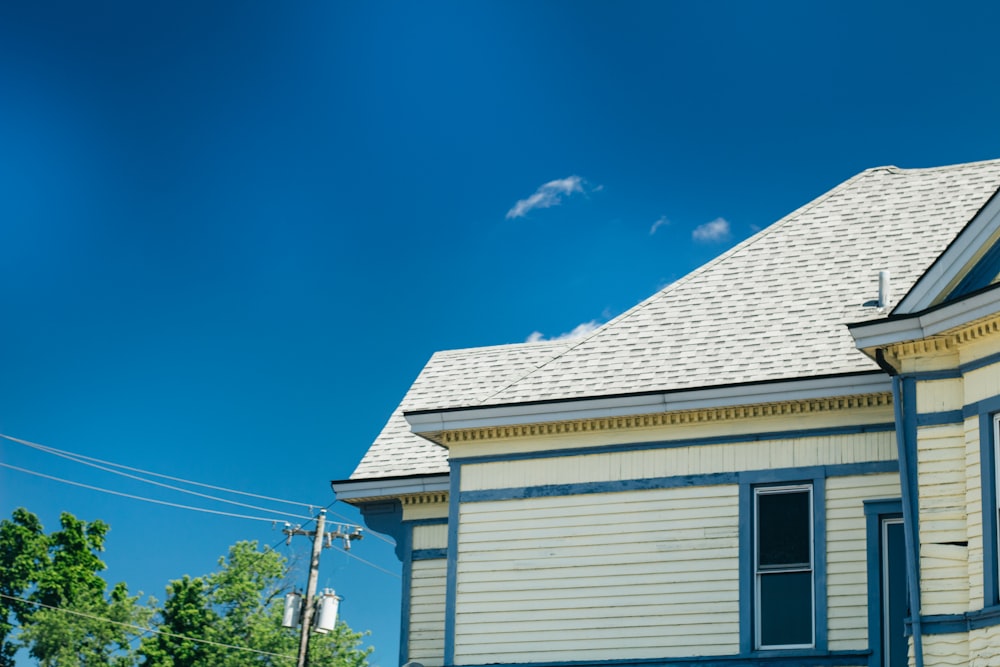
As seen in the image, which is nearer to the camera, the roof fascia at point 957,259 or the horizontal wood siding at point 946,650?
the horizontal wood siding at point 946,650

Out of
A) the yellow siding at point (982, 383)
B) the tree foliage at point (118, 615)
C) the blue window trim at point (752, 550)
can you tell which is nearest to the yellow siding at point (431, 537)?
the blue window trim at point (752, 550)

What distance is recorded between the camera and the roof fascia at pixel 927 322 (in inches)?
579

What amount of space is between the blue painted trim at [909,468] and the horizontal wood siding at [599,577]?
2722 mm

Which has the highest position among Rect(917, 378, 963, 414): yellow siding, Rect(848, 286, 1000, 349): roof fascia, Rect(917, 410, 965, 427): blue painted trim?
Rect(848, 286, 1000, 349): roof fascia

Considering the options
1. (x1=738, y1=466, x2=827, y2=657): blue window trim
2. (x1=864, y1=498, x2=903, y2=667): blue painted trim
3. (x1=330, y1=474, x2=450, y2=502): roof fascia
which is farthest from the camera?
(x1=330, y1=474, x2=450, y2=502): roof fascia

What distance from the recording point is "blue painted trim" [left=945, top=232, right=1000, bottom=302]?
50.3 ft

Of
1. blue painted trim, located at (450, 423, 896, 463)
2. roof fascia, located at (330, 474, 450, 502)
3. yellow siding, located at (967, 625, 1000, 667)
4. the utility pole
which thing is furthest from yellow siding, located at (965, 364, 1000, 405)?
the utility pole

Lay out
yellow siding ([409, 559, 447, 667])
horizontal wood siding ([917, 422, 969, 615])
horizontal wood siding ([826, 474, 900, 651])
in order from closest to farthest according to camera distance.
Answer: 1. horizontal wood siding ([917, 422, 969, 615])
2. horizontal wood siding ([826, 474, 900, 651])
3. yellow siding ([409, 559, 447, 667])

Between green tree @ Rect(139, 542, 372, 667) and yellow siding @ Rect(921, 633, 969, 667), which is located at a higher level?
green tree @ Rect(139, 542, 372, 667)

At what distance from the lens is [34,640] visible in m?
56.8

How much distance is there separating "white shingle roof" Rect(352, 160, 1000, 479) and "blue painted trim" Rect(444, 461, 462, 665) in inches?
41.2

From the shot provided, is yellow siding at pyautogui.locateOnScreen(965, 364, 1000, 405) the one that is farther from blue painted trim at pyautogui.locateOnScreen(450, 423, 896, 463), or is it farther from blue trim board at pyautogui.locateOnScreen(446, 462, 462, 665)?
blue trim board at pyautogui.locateOnScreen(446, 462, 462, 665)

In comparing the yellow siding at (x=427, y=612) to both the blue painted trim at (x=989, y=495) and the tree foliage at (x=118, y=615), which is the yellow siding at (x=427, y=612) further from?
Answer: the tree foliage at (x=118, y=615)

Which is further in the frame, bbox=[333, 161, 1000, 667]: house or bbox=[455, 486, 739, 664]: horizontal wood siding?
bbox=[455, 486, 739, 664]: horizontal wood siding
